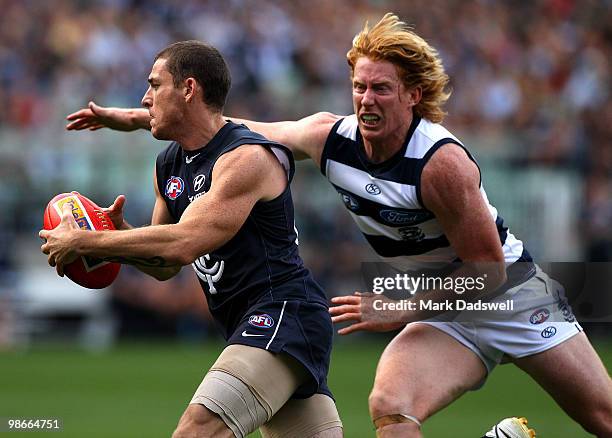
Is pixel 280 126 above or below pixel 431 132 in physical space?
above

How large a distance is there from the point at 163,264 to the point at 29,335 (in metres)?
11.1

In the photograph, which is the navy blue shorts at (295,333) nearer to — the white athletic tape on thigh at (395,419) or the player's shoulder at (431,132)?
the white athletic tape on thigh at (395,419)

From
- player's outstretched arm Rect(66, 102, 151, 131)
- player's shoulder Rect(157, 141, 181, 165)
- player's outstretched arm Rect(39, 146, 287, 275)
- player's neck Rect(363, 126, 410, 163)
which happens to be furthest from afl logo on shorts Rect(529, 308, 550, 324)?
player's outstretched arm Rect(66, 102, 151, 131)

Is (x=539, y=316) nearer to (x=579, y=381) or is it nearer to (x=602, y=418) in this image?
(x=579, y=381)

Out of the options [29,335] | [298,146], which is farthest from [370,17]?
[298,146]

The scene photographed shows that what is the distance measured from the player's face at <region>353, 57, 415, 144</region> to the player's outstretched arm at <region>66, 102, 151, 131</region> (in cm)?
125

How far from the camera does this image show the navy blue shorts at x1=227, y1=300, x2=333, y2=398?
5.52 m

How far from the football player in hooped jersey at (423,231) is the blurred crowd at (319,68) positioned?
364 inches

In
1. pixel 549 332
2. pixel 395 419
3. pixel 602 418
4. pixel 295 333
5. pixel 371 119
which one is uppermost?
pixel 371 119

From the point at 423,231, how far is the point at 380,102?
71cm

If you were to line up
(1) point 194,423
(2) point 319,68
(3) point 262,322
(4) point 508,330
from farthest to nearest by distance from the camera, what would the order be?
(2) point 319,68
(4) point 508,330
(3) point 262,322
(1) point 194,423

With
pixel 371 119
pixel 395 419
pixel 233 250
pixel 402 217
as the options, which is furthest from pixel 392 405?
pixel 371 119

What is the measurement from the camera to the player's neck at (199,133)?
227 inches

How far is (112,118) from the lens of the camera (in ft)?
21.6
